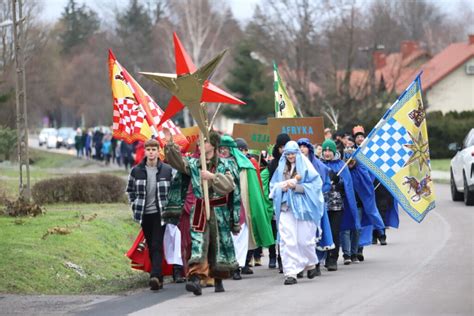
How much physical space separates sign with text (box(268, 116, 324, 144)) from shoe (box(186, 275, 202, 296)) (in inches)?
182

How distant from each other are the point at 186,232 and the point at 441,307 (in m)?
3.39

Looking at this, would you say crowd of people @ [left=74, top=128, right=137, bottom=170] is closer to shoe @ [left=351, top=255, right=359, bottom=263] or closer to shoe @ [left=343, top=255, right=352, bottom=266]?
shoe @ [left=351, top=255, right=359, bottom=263]

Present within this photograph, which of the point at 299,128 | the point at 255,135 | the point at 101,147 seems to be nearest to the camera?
the point at 299,128

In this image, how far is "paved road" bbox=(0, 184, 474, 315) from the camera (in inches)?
460

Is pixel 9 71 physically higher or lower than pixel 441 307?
higher

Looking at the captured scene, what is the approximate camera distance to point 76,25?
5059 inches

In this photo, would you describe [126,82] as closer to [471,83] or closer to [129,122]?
[129,122]

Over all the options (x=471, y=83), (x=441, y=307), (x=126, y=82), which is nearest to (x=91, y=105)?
(x=471, y=83)

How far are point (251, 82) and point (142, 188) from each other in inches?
2498

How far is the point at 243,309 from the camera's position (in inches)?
464

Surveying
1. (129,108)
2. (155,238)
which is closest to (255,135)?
(129,108)

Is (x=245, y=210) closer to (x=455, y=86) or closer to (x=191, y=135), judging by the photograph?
(x=191, y=135)

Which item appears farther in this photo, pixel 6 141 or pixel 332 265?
pixel 6 141

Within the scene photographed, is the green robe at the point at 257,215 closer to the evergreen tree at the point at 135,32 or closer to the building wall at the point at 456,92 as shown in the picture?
the building wall at the point at 456,92
